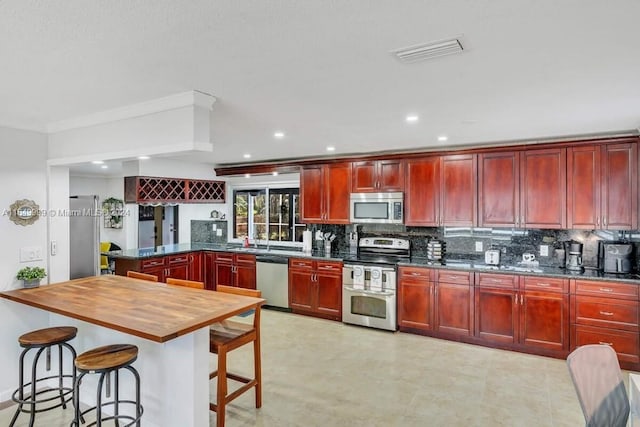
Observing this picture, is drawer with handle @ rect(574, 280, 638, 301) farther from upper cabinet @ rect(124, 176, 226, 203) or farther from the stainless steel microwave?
upper cabinet @ rect(124, 176, 226, 203)

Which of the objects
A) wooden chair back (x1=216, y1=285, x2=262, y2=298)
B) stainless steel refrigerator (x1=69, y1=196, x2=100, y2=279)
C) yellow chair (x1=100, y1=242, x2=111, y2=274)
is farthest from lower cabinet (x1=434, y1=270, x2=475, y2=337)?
yellow chair (x1=100, y1=242, x2=111, y2=274)

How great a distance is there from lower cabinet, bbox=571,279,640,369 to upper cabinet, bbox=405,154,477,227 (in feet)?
4.51

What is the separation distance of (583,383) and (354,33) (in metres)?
2.06

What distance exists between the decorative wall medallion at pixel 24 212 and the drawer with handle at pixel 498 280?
15.3 ft

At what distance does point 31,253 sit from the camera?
3320 mm

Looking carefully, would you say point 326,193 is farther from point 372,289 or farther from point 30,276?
point 30,276

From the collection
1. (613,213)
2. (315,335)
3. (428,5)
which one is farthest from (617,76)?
(315,335)

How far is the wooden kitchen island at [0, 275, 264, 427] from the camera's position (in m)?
2.34

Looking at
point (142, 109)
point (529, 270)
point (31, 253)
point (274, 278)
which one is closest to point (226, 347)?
point (142, 109)

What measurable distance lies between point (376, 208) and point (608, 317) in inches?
112

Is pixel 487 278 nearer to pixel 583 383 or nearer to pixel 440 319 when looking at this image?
pixel 440 319

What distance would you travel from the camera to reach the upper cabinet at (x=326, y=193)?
5465mm

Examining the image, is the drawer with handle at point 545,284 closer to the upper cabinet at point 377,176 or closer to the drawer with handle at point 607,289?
the drawer with handle at point 607,289

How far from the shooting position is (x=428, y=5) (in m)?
1.44
